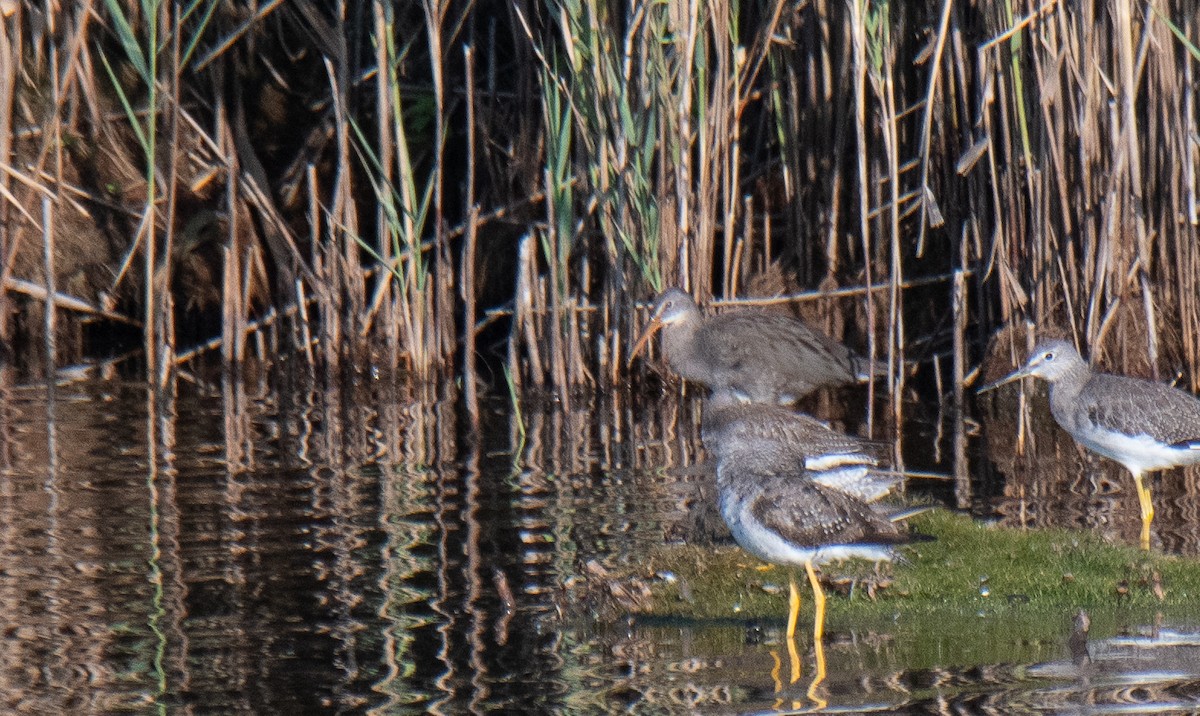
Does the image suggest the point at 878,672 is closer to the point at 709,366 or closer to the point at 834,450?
the point at 834,450

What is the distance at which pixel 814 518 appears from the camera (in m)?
7.21

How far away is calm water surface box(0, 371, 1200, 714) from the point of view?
6.59 meters

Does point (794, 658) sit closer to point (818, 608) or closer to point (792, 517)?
point (818, 608)

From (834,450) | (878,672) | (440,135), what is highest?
(440,135)

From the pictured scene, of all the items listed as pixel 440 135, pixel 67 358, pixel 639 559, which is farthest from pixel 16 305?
pixel 639 559

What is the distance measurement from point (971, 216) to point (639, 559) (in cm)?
499

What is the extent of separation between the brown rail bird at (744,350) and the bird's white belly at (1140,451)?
2.86m

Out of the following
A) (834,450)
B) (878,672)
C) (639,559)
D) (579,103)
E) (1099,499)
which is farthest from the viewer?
(579,103)

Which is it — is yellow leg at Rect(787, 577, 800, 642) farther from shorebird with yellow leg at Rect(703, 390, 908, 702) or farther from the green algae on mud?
the green algae on mud

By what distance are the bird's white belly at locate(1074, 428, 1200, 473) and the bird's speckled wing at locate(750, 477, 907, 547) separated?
2.85m

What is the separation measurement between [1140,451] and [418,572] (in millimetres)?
4269

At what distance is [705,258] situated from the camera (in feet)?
41.6

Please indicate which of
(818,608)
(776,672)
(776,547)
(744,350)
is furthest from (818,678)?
(744,350)

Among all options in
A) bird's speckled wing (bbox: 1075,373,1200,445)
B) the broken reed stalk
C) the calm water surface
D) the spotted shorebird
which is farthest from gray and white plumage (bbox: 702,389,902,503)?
the broken reed stalk
